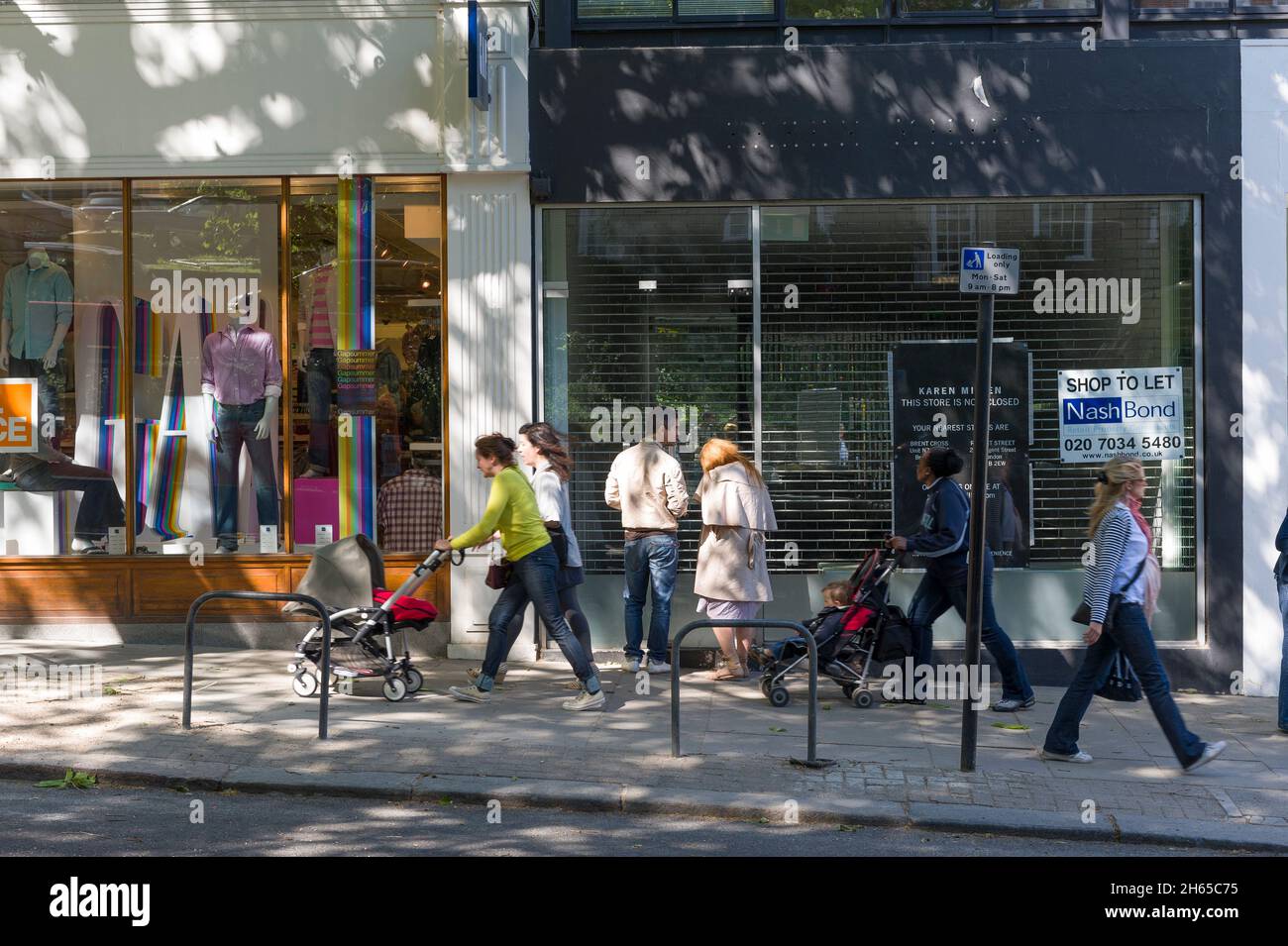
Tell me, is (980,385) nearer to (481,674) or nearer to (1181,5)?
(481,674)

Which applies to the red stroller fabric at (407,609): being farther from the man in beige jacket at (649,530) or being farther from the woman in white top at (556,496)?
the man in beige jacket at (649,530)

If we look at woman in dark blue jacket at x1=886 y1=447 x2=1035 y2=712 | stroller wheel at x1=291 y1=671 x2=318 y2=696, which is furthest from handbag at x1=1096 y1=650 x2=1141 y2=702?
stroller wheel at x1=291 y1=671 x2=318 y2=696

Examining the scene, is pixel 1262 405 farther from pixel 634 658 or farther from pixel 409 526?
pixel 409 526

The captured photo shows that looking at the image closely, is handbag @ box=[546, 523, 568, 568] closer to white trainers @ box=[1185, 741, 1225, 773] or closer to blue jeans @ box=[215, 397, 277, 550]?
blue jeans @ box=[215, 397, 277, 550]

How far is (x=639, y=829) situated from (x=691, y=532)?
15.9 ft

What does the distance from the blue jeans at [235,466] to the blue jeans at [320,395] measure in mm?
438

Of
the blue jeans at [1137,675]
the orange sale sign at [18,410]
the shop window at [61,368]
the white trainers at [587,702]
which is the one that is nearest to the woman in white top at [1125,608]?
the blue jeans at [1137,675]

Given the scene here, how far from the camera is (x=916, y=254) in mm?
11805

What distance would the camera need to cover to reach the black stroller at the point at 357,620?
1000 cm

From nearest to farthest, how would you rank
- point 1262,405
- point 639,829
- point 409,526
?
point 639,829 < point 1262,405 < point 409,526

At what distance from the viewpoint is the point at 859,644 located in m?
10.4

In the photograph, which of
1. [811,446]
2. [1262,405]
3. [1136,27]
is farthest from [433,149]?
[1262,405]

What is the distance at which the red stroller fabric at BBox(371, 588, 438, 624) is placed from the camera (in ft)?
33.0

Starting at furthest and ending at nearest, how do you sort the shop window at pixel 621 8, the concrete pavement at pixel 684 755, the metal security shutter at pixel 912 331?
Result: the shop window at pixel 621 8, the metal security shutter at pixel 912 331, the concrete pavement at pixel 684 755
